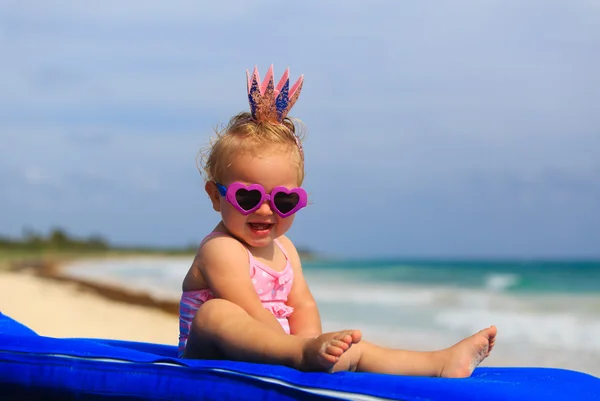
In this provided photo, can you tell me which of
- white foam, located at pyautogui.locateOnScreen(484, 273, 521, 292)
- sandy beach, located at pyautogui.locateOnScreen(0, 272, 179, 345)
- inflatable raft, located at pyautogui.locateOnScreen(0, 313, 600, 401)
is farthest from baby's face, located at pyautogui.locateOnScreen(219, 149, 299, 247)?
white foam, located at pyautogui.locateOnScreen(484, 273, 521, 292)

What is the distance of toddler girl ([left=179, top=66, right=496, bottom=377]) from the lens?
269 cm

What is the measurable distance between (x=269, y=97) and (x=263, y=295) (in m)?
0.86

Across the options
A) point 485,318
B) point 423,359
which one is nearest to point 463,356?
point 423,359

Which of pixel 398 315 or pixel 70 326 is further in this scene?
pixel 398 315

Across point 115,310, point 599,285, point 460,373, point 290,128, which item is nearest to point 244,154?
point 290,128

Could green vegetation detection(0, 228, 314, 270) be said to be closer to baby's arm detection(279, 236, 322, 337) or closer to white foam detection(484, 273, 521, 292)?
white foam detection(484, 273, 521, 292)

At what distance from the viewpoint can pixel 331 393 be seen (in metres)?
2.49

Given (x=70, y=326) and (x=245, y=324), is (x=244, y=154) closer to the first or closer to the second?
(x=245, y=324)

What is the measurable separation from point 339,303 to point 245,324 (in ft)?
34.3

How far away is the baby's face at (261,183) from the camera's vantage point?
9.93 feet

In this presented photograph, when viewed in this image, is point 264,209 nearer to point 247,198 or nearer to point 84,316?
point 247,198

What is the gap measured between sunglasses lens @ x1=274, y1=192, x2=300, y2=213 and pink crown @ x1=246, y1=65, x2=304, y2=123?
365 millimetres

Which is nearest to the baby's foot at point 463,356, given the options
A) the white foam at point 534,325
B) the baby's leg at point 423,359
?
the baby's leg at point 423,359

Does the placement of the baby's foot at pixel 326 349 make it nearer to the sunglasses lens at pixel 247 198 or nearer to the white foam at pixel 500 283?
the sunglasses lens at pixel 247 198
